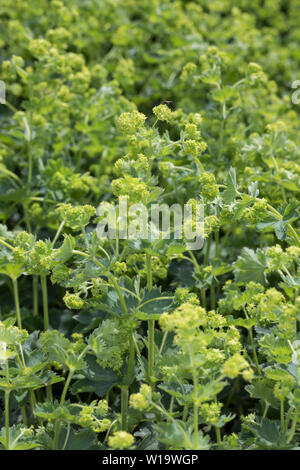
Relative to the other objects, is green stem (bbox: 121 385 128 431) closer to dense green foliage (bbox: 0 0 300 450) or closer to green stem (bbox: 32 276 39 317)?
dense green foliage (bbox: 0 0 300 450)

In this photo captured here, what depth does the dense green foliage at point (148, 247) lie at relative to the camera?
1625mm

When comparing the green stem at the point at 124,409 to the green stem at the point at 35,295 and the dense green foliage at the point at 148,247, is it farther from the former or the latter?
the green stem at the point at 35,295

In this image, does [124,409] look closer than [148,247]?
No

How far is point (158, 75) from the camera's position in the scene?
390cm

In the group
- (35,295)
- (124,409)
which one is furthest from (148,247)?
(35,295)

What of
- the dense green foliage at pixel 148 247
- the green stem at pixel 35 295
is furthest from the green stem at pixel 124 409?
the green stem at pixel 35 295

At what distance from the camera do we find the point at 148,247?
1683 millimetres

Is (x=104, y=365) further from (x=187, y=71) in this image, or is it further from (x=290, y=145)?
(x=187, y=71)

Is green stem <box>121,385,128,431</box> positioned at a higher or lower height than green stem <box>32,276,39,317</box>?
lower

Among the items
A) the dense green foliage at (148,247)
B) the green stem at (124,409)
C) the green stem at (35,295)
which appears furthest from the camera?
the green stem at (35,295)

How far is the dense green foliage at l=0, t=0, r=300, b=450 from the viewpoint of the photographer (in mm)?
1625

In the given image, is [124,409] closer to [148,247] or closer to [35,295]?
[148,247]

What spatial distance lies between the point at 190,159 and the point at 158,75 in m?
1.53

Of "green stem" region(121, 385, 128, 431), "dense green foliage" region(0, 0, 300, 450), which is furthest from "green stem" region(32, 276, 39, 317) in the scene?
"green stem" region(121, 385, 128, 431)
